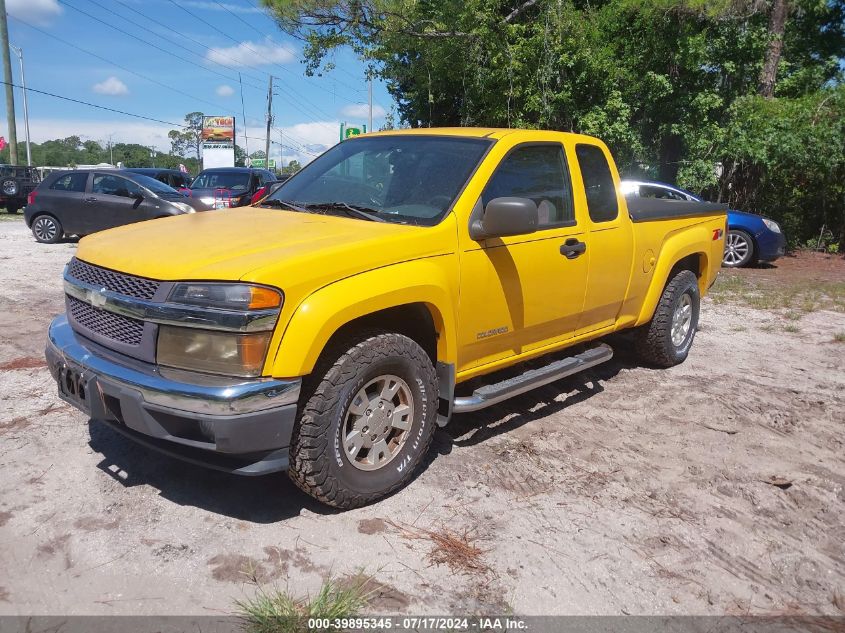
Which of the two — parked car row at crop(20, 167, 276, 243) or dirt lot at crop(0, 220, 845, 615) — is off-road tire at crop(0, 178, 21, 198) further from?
dirt lot at crop(0, 220, 845, 615)

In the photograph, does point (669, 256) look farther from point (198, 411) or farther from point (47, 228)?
point (47, 228)

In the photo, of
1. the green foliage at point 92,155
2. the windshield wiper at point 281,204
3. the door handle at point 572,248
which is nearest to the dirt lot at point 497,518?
the door handle at point 572,248

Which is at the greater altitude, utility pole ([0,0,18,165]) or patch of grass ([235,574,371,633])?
utility pole ([0,0,18,165])

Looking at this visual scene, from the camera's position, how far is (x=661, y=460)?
13.9 feet

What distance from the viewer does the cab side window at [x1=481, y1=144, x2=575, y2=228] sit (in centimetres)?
414

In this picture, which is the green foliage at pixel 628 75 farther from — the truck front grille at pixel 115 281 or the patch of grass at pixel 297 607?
the patch of grass at pixel 297 607

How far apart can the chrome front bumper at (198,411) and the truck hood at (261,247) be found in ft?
1.48

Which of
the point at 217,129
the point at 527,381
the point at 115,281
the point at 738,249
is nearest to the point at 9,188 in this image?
the point at 738,249

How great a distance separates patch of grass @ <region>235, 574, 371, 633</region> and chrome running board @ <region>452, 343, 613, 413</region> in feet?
4.25

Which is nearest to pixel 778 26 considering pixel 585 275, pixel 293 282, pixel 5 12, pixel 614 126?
pixel 614 126

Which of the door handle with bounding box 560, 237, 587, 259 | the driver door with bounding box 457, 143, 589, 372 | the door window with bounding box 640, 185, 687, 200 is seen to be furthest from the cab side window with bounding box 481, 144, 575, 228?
the door window with bounding box 640, 185, 687, 200

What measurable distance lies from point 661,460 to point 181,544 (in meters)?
2.82

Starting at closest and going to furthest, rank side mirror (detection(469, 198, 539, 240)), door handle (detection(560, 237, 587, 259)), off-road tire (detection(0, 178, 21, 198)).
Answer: side mirror (detection(469, 198, 539, 240)) < door handle (detection(560, 237, 587, 259)) < off-road tire (detection(0, 178, 21, 198))

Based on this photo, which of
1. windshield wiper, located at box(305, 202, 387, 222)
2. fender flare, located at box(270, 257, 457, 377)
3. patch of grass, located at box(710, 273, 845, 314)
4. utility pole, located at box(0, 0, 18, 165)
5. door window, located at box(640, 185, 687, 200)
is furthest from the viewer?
utility pole, located at box(0, 0, 18, 165)
